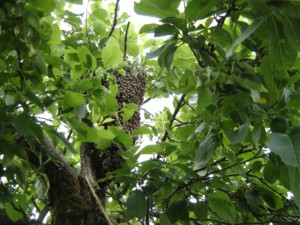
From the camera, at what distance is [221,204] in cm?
145

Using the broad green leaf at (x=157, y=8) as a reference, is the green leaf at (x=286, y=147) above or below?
below

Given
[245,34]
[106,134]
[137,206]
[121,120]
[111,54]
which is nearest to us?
[245,34]

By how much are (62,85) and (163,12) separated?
515mm

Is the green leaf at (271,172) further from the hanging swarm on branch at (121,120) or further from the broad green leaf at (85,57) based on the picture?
the broad green leaf at (85,57)

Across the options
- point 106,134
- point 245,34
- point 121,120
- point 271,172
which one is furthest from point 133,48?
point 245,34

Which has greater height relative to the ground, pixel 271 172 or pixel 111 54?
pixel 111 54

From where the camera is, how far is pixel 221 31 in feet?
3.72

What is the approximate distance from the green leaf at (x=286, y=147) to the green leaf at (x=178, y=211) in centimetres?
56

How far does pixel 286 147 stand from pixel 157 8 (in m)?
0.46

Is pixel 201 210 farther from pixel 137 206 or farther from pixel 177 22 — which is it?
pixel 177 22

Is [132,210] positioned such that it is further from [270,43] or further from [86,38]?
[86,38]

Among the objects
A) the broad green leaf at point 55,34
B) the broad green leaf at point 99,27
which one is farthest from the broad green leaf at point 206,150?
the broad green leaf at point 99,27

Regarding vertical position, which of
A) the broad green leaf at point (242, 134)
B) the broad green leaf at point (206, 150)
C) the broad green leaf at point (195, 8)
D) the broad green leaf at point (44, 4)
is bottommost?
the broad green leaf at point (242, 134)

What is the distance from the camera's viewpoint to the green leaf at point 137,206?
126cm
